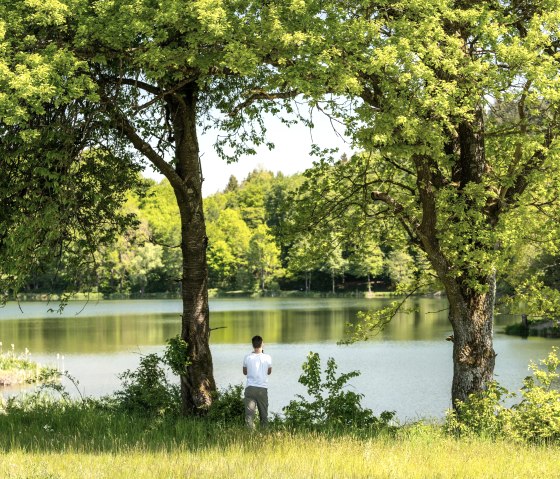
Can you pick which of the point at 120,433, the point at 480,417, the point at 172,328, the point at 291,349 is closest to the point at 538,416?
the point at 480,417

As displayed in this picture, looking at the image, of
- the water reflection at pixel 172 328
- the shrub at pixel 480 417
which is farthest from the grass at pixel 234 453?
the water reflection at pixel 172 328

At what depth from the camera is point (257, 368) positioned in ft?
33.8

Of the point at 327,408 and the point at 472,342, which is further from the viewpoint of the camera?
the point at 472,342

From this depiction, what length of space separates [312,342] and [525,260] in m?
11.9

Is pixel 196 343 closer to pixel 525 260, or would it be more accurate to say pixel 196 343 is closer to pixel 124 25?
pixel 124 25

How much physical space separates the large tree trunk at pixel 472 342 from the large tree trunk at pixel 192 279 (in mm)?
4244

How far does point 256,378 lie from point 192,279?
2.54m

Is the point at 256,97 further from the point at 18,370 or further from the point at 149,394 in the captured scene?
the point at 18,370

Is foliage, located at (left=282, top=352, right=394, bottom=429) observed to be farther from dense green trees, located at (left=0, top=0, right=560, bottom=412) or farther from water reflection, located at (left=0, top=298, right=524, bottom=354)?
water reflection, located at (left=0, top=298, right=524, bottom=354)

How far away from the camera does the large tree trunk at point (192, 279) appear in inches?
479

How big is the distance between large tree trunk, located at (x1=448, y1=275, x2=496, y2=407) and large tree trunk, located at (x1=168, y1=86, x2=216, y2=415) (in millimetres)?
4244

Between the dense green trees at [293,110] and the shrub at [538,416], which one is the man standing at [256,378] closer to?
the dense green trees at [293,110]

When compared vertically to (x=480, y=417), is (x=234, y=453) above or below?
above

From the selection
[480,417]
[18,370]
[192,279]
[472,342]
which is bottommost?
[18,370]
